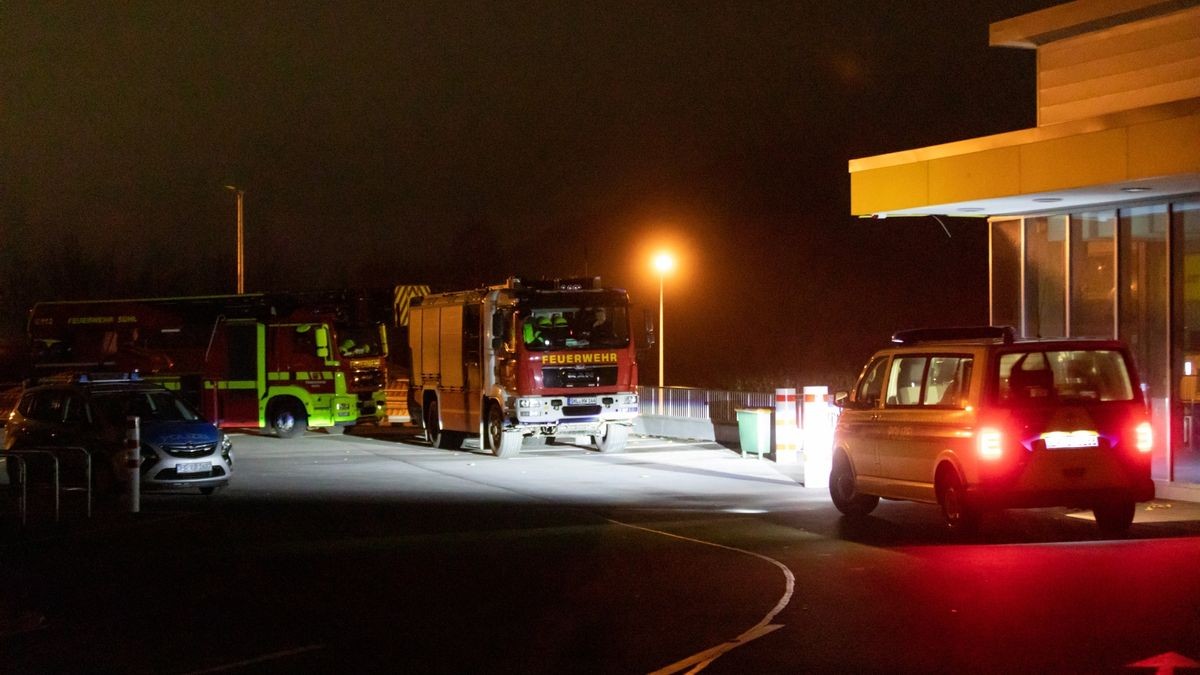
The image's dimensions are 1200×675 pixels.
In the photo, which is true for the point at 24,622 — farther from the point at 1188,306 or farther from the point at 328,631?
the point at 1188,306

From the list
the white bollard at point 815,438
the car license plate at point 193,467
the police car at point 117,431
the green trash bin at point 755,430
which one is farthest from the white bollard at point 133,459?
the green trash bin at point 755,430

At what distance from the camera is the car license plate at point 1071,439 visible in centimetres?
1305

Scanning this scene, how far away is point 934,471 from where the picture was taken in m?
13.8

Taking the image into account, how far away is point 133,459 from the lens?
17094mm

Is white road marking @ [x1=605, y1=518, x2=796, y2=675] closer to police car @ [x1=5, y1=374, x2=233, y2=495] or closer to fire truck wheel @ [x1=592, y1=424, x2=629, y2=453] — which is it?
police car @ [x1=5, y1=374, x2=233, y2=495]

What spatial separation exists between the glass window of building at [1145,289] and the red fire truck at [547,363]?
9371mm

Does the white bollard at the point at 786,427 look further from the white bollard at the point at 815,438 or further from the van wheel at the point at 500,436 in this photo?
the van wheel at the point at 500,436

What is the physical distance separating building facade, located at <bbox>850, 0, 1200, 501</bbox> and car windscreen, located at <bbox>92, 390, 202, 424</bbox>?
10.7m

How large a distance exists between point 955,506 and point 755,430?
10.5 metres

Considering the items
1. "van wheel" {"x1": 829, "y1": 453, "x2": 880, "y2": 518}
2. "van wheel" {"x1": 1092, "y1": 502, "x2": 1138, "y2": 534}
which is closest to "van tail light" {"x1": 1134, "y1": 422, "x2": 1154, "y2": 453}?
"van wheel" {"x1": 1092, "y1": 502, "x2": 1138, "y2": 534}

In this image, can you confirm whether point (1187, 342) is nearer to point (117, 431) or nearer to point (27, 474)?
point (117, 431)

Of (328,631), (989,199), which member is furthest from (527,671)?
(989,199)

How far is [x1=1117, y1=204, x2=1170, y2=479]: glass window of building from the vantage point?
61.0 ft

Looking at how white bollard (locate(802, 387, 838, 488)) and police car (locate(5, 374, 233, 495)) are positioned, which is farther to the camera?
white bollard (locate(802, 387, 838, 488))
